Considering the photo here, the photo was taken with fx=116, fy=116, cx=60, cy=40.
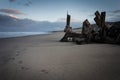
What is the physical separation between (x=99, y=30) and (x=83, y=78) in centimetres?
734

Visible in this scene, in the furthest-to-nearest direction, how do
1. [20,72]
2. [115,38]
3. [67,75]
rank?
[115,38], [20,72], [67,75]

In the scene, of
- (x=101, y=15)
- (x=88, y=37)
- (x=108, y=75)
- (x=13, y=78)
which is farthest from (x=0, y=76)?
(x=101, y=15)

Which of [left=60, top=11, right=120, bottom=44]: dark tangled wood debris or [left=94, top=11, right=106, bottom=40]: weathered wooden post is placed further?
[left=94, top=11, right=106, bottom=40]: weathered wooden post

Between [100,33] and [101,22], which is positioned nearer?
[100,33]

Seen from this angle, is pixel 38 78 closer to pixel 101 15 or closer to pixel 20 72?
pixel 20 72

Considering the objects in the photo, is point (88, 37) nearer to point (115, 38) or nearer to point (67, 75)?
point (115, 38)

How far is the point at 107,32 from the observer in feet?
30.6

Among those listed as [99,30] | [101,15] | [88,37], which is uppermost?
Answer: [101,15]

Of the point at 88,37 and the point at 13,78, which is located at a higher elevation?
the point at 88,37

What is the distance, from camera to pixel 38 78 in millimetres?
2818

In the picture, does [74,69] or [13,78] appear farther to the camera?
[74,69]

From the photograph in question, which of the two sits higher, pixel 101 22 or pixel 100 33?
pixel 101 22

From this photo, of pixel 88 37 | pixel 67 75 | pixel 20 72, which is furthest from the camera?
pixel 88 37

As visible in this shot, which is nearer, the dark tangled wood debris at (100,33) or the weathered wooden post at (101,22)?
the dark tangled wood debris at (100,33)
